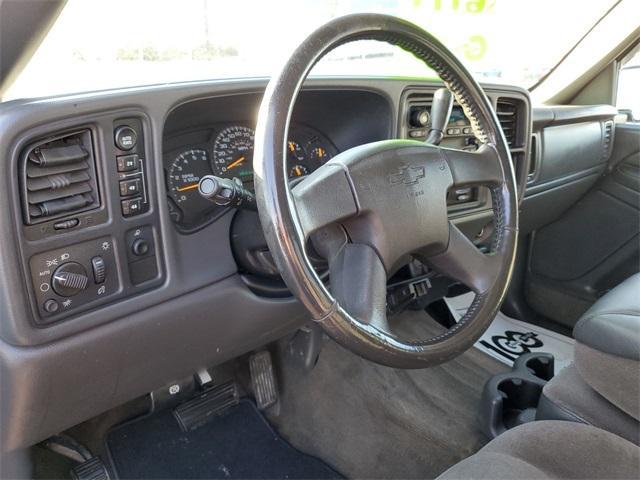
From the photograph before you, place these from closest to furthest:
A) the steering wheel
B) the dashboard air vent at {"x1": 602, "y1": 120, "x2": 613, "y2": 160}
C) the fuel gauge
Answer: the steering wheel, the fuel gauge, the dashboard air vent at {"x1": 602, "y1": 120, "x2": 613, "y2": 160}

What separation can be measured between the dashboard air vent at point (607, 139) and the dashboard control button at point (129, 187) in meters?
2.05

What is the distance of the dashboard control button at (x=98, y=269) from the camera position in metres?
1.10

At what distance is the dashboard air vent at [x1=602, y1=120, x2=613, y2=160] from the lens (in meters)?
2.48

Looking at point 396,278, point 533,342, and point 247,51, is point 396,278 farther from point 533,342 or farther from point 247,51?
point 533,342

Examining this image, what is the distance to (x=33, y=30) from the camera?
1.08 metres

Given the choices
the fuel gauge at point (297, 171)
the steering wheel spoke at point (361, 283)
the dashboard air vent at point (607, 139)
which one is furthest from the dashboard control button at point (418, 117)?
the dashboard air vent at point (607, 139)

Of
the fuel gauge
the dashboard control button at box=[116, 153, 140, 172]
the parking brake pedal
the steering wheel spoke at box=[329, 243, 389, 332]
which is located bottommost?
the parking brake pedal

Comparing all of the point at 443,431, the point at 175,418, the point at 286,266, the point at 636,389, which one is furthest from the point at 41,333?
the point at 443,431

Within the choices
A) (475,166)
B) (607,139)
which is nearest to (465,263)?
(475,166)

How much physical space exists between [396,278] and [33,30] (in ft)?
3.71

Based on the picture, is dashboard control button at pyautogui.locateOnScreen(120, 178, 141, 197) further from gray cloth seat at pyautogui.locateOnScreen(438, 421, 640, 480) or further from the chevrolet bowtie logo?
gray cloth seat at pyautogui.locateOnScreen(438, 421, 640, 480)

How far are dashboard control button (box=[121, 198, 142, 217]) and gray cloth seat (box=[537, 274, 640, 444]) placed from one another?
3.06 ft

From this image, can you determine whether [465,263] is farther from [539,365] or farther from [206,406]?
[206,406]

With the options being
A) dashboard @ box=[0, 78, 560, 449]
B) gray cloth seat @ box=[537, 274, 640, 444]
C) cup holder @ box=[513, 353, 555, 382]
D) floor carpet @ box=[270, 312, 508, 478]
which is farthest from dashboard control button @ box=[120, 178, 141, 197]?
cup holder @ box=[513, 353, 555, 382]
